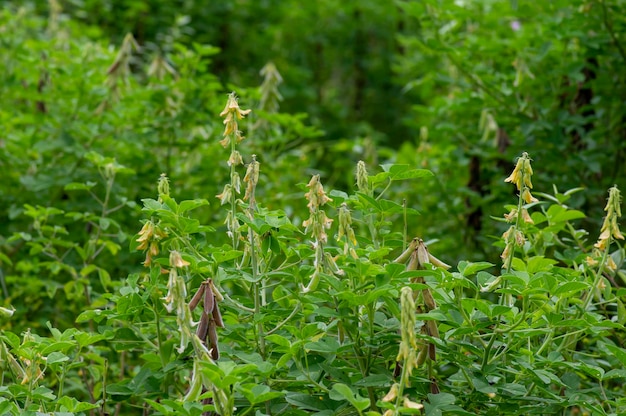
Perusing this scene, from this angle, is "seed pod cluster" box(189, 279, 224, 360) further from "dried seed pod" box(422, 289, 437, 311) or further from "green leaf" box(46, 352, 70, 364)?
"dried seed pod" box(422, 289, 437, 311)

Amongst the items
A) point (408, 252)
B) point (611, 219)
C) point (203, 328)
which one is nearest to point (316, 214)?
point (408, 252)

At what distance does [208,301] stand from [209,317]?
35 millimetres

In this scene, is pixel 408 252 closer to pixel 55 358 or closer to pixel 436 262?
pixel 436 262

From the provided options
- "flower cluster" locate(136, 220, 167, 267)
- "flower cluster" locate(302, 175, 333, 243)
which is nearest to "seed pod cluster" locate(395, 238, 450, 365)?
"flower cluster" locate(302, 175, 333, 243)

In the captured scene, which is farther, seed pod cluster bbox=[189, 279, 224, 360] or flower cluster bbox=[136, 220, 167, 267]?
flower cluster bbox=[136, 220, 167, 267]

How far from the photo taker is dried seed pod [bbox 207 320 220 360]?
1862 millimetres

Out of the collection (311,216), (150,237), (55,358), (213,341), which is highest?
(311,216)

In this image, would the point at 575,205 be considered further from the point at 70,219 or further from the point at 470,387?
the point at 70,219

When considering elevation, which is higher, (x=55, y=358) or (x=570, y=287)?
(x=570, y=287)

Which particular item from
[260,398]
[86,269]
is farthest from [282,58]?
[260,398]

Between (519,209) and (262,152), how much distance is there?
2299mm

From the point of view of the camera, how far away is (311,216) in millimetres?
1927

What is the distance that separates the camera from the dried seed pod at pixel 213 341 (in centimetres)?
186

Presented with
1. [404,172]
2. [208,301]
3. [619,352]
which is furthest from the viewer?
[404,172]
